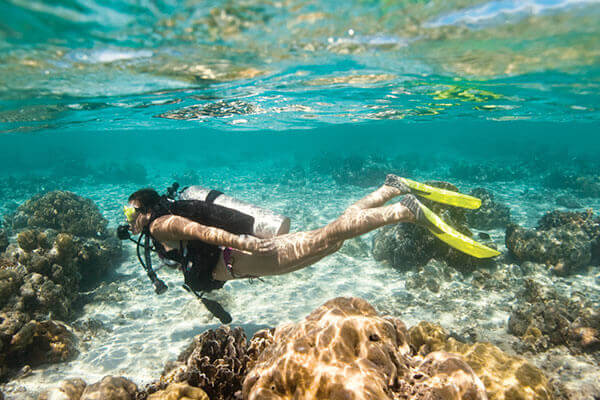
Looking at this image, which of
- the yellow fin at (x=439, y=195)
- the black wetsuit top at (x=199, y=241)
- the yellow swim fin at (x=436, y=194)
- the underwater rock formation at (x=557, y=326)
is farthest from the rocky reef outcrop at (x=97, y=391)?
the yellow fin at (x=439, y=195)

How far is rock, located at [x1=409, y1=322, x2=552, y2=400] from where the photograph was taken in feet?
10.3

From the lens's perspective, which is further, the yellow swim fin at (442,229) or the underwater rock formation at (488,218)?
the underwater rock formation at (488,218)

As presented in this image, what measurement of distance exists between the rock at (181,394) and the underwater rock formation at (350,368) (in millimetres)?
→ 627

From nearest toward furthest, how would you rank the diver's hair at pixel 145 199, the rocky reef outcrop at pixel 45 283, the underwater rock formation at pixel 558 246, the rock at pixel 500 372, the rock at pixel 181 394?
the rock at pixel 181 394 → the rock at pixel 500 372 → the diver's hair at pixel 145 199 → the rocky reef outcrop at pixel 45 283 → the underwater rock formation at pixel 558 246

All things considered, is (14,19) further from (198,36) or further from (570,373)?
(570,373)

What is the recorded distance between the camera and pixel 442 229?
226 inches

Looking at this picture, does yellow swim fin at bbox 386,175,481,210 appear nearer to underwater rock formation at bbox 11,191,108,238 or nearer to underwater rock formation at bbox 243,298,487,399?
underwater rock formation at bbox 243,298,487,399

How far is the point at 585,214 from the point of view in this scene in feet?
37.0

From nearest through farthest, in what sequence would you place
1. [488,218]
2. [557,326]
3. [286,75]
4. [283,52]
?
[557,326], [283,52], [286,75], [488,218]

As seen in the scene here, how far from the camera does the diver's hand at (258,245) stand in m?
4.34

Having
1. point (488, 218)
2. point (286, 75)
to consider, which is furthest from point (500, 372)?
point (286, 75)

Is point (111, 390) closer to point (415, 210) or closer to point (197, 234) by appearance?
point (197, 234)

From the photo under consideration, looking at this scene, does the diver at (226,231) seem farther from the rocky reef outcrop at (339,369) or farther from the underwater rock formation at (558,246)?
the underwater rock formation at (558,246)

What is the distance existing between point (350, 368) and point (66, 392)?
412 centimetres
